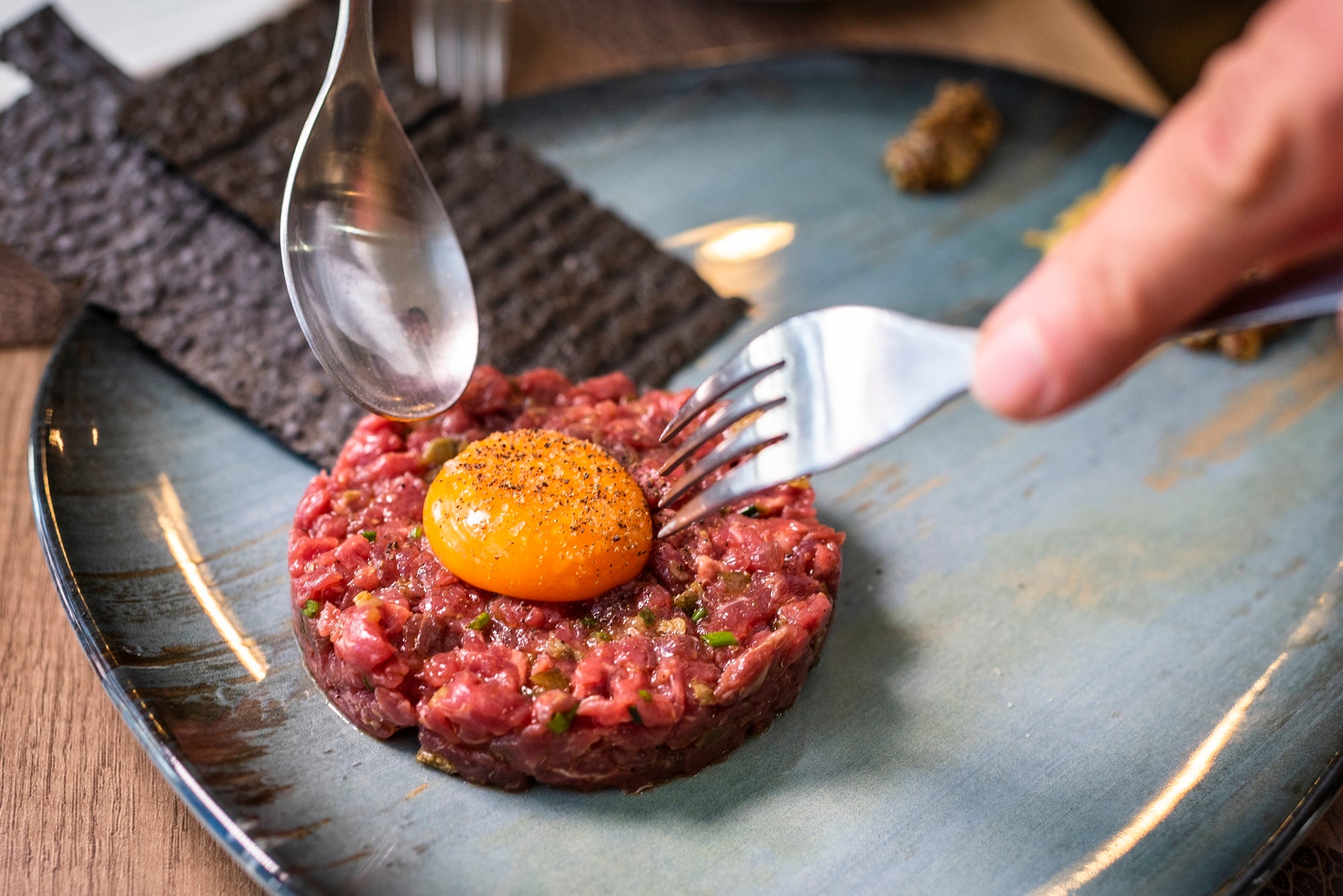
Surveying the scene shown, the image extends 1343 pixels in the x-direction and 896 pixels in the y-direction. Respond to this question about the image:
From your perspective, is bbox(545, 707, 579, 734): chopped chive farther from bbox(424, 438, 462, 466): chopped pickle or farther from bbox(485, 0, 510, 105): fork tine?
bbox(485, 0, 510, 105): fork tine

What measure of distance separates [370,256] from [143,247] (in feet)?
4.78

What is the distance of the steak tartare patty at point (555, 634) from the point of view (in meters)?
3.07

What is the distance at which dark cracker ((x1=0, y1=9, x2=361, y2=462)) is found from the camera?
4309 millimetres

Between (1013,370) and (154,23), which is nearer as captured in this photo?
(1013,370)

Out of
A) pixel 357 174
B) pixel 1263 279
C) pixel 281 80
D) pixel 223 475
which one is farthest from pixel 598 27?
pixel 1263 279

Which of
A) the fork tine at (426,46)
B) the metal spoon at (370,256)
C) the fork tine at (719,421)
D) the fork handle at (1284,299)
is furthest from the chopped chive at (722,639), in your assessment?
the fork tine at (426,46)

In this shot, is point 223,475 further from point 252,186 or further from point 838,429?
point 838,429

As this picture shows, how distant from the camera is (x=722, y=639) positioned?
128 inches

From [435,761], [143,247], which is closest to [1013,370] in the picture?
[435,761]

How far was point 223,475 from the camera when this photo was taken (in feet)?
13.4

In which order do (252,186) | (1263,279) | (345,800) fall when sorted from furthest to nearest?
(252,186) → (345,800) → (1263,279)

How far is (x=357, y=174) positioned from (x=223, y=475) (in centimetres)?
125

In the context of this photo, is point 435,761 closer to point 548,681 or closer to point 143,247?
point 548,681

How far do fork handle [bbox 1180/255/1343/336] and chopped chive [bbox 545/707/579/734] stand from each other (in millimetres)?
1880
